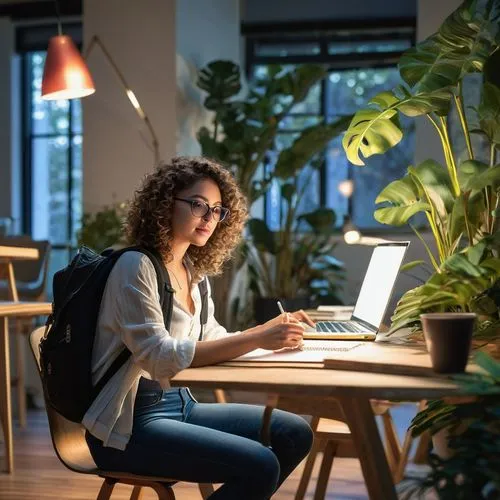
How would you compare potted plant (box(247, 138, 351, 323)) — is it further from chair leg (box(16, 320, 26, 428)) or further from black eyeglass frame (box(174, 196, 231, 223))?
black eyeglass frame (box(174, 196, 231, 223))

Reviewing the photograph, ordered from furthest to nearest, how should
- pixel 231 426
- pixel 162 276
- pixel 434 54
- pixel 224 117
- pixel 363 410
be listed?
pixel 224 117, pixel 434 54, pixel 231 426, pixel 162 276, pixel 363 410

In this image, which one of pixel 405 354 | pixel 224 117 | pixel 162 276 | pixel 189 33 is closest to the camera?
pixel 405 354

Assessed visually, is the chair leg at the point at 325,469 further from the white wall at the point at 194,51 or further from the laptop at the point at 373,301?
the white wall at the point at 194,51

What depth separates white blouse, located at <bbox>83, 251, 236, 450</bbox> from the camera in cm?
207

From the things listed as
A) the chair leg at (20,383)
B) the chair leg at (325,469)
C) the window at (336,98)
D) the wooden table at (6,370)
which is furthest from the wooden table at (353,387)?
the window at (336,98)

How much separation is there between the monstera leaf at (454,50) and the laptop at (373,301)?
44 centimetres

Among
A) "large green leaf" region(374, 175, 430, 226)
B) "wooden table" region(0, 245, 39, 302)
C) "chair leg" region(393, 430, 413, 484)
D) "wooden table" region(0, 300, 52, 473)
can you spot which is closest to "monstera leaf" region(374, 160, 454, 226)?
"large green leaf" region(374, 175, 430, 226)

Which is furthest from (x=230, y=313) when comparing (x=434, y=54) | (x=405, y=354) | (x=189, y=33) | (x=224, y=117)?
(x=405, y=354)

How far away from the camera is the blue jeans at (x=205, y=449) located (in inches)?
79.5

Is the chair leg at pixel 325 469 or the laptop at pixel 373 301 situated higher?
the laptop at pixel 373 301

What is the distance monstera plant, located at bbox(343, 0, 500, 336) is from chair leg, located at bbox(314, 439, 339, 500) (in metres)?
0.83

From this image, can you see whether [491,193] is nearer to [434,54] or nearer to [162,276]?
[434,54]

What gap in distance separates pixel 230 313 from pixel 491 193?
5.05m

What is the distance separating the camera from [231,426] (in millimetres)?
2354
